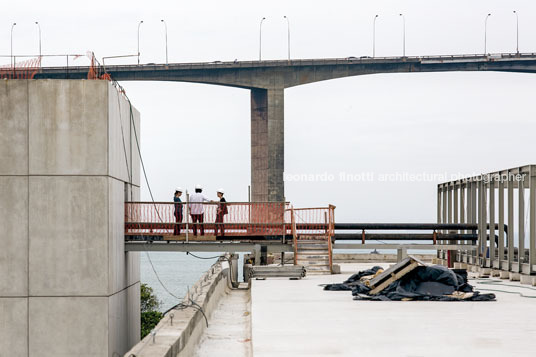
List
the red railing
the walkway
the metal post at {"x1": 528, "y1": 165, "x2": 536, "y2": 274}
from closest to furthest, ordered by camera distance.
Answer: the walkway
the metal post at {"x1": 528, "y1": 165, "x2": 536, "y2": 274}
the red railing

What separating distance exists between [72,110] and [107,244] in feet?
10.8

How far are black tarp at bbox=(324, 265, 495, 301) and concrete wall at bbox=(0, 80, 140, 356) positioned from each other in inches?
247

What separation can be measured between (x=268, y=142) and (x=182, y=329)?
8256 cm

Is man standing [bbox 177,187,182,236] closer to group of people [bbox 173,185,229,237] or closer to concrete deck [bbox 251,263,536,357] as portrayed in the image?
group of people [bbox 173,185,229,237]

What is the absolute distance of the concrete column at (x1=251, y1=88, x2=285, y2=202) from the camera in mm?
95188

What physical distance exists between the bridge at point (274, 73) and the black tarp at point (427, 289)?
76.2 m

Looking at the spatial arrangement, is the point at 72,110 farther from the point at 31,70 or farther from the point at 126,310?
the point at 126,310

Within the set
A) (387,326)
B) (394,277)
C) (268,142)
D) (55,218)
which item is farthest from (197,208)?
(268,142)

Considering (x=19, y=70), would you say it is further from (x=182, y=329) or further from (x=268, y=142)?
(x=268, y=142)

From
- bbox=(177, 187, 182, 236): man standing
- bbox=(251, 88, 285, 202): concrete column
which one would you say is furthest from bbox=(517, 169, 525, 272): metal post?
bbox=(251, 88, 285, 202): concrete column

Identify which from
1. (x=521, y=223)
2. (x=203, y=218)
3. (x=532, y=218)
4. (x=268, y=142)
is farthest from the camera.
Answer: (x=268, y=142)

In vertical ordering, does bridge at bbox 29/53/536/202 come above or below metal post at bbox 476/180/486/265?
above

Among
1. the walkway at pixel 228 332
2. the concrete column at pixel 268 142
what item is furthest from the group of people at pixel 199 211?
the concrete column at pixel 268 142

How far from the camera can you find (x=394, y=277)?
18594 millimetres
